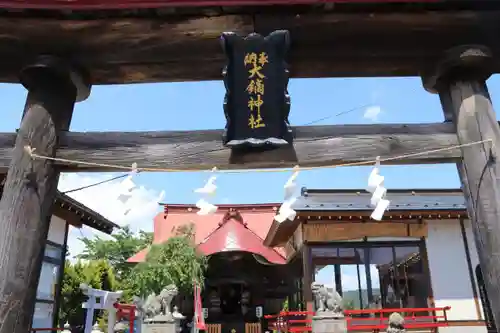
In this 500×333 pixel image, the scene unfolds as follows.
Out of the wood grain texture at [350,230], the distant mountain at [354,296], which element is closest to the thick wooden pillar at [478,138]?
the wood grain texture at [350,230]

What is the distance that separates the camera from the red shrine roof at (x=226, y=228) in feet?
56.0

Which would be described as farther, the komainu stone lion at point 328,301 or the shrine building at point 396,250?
the shrine building at point 396,250

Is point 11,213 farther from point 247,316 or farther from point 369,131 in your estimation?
point 247,316

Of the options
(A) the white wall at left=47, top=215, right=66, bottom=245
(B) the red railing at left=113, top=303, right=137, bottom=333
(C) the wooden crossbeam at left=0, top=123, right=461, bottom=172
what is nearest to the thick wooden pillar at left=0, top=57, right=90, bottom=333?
(C) the wooden crossbeam at left=0, top=123, right=461, bottom=172

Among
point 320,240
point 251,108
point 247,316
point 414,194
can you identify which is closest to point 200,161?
point 251,108

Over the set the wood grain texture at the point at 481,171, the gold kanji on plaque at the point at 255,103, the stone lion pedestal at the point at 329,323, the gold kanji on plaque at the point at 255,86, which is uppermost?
the gold kanji on plaque at the point at 255,86

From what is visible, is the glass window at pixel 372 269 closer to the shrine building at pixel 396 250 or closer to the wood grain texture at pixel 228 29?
the shrine building at pixel 396 250

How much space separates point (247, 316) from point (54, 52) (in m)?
16.2

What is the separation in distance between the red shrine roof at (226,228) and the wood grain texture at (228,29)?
13298 mm

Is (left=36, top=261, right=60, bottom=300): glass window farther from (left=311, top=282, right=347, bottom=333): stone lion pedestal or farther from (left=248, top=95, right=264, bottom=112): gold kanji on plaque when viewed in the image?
(left=248, top=95, right=264, bottom=112): gold kanji on plaque

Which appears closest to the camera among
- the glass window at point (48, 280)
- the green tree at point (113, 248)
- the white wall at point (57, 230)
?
the glass window at point (48, 280)

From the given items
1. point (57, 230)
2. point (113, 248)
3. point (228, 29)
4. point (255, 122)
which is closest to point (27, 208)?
point (255, 122)

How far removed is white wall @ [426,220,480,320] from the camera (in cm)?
1091

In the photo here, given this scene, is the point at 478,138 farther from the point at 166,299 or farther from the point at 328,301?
the point at 166,299
